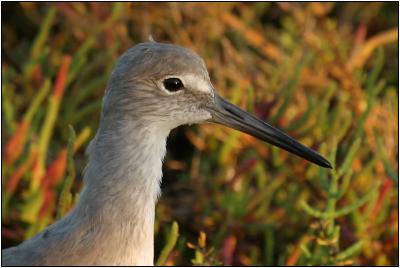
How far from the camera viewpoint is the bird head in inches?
90.6

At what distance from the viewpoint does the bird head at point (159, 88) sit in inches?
90.6

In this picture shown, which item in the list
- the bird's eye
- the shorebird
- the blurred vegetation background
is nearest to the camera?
the shorebird

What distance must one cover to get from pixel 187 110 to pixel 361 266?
116 centimetres

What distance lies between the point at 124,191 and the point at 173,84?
0.33m

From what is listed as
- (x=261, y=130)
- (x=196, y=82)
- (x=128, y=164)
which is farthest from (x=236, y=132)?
(x=128, y=164)

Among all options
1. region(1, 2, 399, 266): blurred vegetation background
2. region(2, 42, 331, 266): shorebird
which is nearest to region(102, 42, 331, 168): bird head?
region(2, 42, 331, 266): shorebird

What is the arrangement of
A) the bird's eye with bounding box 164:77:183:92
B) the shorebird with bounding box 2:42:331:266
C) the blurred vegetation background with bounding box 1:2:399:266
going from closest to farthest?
1. the shorebird with bounding box 2:42:331:266
2. the bird's eye with bounding box 164:77:183:92
3. the blurred vegetation background with bounding box 1:2:399:266

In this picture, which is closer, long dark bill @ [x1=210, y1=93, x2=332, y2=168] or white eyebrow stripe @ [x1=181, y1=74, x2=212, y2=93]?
white eyebrow stripe @ [x1=181, y1=74, x2=212, y2=93]

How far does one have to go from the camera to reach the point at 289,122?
3477mm

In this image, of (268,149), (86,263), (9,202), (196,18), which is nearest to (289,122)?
(268,149)

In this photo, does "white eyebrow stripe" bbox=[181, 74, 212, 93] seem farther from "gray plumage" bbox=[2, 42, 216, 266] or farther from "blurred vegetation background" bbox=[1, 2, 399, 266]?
"blurred vegetation background" bbox=[1, 2, 399, 266]

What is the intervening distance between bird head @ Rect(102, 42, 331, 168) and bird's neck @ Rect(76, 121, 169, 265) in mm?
65

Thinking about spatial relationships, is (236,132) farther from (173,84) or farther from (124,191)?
(124,191)

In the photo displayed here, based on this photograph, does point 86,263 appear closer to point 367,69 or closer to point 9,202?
point 9,202
